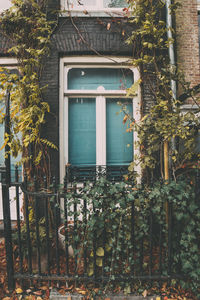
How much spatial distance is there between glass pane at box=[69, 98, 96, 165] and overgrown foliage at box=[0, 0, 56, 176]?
638 millimetres

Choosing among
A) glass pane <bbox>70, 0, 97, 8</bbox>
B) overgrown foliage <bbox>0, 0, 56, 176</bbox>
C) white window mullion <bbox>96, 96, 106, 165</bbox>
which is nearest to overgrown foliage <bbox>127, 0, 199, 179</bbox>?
white window mullion <bbox>96, 96, 106, 165</bbox>

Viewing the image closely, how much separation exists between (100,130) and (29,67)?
1.75 metres

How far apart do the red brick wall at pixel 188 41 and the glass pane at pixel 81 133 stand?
7.00 ft

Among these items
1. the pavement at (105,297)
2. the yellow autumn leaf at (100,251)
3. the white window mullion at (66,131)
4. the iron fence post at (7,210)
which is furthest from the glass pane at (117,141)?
the pavement at (105,297)

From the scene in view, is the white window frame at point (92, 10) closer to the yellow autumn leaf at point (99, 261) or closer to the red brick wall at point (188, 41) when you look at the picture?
the red brick wall at point (188, 41)

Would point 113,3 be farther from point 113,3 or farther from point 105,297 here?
point 105,297

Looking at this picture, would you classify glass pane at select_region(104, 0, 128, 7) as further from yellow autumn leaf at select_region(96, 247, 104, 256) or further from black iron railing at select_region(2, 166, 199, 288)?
yellow autumn leaf at select_region(96, 247, 104, 256)

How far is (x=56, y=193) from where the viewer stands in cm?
254

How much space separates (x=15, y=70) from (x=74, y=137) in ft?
6.00

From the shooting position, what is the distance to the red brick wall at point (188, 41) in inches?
173

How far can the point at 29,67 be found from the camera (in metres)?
3.57

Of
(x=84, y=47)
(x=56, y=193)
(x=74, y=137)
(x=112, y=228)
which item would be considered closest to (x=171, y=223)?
(x=112, y=228)

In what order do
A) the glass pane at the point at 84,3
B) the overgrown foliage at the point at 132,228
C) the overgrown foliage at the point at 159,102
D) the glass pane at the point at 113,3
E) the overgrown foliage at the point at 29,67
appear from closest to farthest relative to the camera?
the overgrown foliage at the point at 132,228, the overgrown foliage at the point at 159,102, the overgrown foliage at the point at 29,67, the glass pane at the point at 84,3, the glass pane at the point at 113,3

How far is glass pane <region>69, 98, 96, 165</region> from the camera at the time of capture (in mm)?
4359
